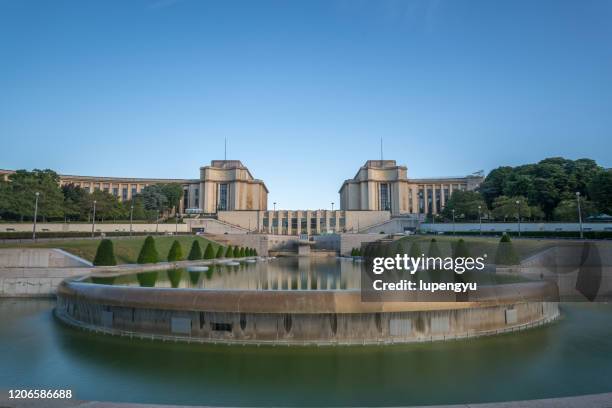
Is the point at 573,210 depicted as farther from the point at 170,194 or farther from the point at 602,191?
the point at 170,194

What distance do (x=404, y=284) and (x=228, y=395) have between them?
A: 18.2ft

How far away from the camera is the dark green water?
7648 mm

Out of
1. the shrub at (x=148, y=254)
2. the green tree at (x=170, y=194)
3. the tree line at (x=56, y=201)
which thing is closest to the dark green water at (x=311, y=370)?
the shrub at (x=148, y=254)

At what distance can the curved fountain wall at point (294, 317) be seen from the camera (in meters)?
10.5

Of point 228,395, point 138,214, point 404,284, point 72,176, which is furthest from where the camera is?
point 72,176

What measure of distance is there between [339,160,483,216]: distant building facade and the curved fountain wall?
101 m

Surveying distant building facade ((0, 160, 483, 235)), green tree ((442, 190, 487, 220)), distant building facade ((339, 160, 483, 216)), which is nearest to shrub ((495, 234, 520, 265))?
green tree ((442, 190, 487, 220))

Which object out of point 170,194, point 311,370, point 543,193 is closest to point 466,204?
point 543,193

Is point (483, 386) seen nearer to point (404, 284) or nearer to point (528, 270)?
point (404, 284)

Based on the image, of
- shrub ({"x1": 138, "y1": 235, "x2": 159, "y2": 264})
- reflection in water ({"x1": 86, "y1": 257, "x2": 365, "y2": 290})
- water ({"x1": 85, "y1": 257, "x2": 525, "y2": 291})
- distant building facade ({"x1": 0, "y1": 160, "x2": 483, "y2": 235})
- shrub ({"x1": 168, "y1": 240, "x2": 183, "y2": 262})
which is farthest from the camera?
distant building facade ({"x1": 0, "y1": 160, "x2": 483, "y2": 235})

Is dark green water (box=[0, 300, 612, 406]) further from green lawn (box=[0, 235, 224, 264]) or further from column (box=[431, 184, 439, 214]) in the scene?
column (box=[431, 184, 439, 214])

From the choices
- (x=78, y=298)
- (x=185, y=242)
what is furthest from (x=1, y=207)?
(x=78, y=298)

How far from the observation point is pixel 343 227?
101 m

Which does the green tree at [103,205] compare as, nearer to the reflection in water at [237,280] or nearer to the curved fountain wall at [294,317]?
the reflection in water at [237,280]
